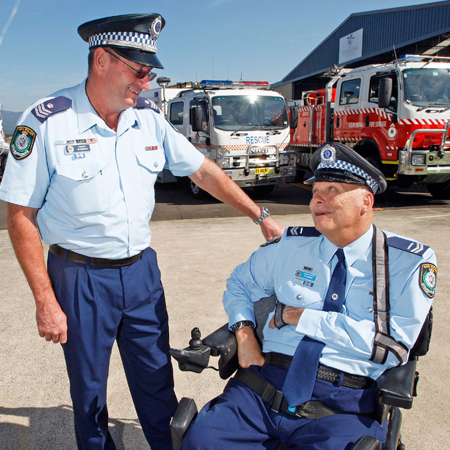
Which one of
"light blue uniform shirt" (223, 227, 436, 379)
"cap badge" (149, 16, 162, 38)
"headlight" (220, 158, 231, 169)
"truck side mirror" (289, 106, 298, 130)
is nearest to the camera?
"light blue uniform shirt" (223, 227, 436, 379)

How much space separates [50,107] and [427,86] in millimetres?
7815

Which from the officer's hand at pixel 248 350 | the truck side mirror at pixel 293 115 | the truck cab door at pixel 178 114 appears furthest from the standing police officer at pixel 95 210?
the truck cab door at pixel 178 114

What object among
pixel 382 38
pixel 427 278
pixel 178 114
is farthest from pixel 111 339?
pixel 382 38

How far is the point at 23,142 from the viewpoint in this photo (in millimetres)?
1667

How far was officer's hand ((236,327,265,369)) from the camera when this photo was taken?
1879 millimetres

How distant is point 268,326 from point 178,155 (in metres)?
0.94

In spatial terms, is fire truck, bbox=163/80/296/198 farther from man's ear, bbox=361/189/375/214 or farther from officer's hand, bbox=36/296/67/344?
officer's hand, bbox=36/296/67/344

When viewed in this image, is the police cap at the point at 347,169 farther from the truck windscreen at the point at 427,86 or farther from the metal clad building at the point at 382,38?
the metal clad building at the point at 382,38

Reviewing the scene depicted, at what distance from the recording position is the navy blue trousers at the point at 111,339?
1828 mm

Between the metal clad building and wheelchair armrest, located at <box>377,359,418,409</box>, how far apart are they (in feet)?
41.2

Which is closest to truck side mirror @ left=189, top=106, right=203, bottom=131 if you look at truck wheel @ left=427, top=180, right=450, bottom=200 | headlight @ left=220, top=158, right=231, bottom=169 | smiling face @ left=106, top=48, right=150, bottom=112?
headlight @ left=220, top=158, right=231, bottom=169

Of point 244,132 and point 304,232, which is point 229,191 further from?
point 244,132

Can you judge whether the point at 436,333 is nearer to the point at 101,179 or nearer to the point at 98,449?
the point at 98,449

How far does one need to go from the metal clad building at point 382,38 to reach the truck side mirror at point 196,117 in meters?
7.11
